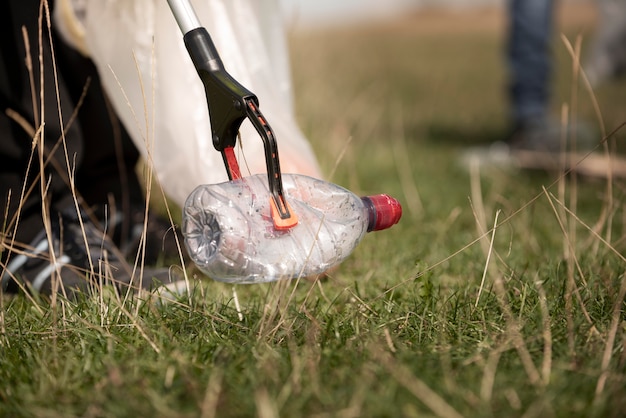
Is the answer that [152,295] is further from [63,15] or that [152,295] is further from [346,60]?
[346,60]

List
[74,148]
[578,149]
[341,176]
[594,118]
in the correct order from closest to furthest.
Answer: [74,148], [341,176], [578,149], [594,118]

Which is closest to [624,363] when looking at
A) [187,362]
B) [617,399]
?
[617,399]

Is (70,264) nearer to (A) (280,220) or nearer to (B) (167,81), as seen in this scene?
(B) (167,81)

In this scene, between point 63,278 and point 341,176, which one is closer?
point 63,278

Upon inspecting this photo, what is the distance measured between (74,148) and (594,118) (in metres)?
4.02

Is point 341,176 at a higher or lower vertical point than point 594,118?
higher

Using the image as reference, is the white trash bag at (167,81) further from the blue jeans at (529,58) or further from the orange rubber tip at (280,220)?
the blue jeans at (529,58)

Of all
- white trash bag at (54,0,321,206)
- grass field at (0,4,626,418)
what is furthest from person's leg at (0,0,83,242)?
grass field at (0,4,626,418)

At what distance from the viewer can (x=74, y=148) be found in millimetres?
1862

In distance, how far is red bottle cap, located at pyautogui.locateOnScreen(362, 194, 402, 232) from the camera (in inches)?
54.9

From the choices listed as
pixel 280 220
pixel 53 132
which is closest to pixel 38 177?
pixel 53 132

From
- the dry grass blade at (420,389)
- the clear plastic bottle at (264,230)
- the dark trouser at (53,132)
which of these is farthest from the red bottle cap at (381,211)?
the dark trouser at (53,132)

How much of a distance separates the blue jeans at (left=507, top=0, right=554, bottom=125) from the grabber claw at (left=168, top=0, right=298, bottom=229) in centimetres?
252

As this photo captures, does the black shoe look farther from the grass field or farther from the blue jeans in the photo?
the blue jeans
